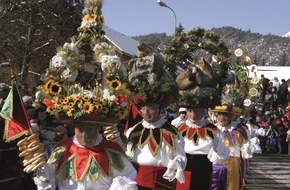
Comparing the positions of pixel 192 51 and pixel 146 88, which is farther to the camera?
pixel 192 51

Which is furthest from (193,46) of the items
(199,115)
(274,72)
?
(274,72)

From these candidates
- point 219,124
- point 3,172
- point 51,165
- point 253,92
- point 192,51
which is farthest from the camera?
point 253,92

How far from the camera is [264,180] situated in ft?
47.2

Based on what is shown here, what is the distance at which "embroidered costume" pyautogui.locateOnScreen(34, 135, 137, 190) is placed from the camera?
539cm

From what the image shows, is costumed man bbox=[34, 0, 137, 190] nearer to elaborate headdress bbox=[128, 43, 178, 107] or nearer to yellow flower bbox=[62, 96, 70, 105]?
yellow flower bbox=[62, 96, 70, 105]

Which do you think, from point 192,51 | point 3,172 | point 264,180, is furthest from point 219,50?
point 264,180

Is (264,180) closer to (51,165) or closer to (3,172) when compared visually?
(3,172)

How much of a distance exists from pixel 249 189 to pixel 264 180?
1.67 meters

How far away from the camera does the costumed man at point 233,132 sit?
10.0 m

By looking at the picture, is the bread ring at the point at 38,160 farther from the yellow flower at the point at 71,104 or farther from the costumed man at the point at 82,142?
the yellow flower at the point at 71,104

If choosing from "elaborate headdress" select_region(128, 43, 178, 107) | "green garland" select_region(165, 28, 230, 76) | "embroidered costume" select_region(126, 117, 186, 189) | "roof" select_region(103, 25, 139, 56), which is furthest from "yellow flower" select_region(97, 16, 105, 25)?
"roof" select_region(103, 25, 139, 56)

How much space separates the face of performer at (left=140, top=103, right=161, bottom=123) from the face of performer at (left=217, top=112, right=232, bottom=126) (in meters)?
3.06

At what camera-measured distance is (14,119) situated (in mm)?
5027

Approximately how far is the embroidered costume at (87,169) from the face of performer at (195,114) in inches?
122
